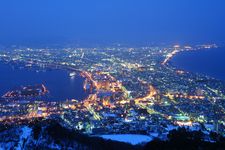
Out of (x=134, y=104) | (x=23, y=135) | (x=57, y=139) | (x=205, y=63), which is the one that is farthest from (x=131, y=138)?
(x=205, y=63)

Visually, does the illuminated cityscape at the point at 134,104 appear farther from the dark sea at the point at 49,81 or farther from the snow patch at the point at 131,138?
the dark sea at the point at 49,81

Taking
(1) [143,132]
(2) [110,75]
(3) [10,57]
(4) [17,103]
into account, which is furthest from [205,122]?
(3) [10,57]

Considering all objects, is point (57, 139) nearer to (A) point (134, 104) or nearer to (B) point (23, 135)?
(B) point (23, 135)

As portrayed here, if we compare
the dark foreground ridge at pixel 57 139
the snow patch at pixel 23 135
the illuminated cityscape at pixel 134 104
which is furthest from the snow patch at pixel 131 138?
the snow patch at pixel 23 135

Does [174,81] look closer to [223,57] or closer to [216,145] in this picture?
[216,145]

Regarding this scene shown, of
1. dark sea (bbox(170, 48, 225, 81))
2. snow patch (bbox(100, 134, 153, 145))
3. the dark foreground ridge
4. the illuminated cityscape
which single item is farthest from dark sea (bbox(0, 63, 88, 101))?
dark sea (bbox(170, 48, 225, 81))

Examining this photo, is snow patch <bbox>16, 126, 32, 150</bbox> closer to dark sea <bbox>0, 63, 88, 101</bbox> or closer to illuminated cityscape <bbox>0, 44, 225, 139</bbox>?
illuminated cityscape <bbox>0, 44, 225, 139</bbox>

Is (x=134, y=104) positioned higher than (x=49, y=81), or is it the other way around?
(x=49, y=81)
